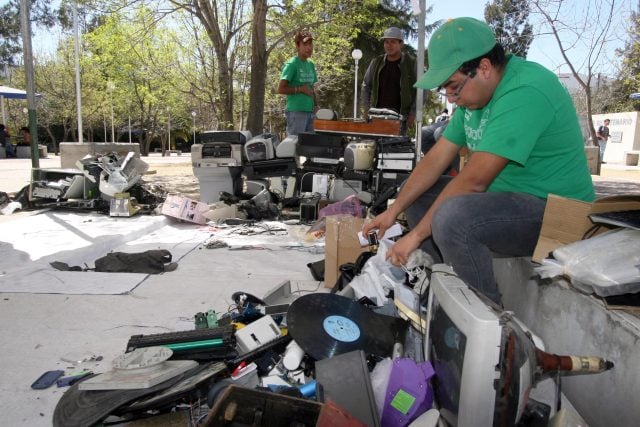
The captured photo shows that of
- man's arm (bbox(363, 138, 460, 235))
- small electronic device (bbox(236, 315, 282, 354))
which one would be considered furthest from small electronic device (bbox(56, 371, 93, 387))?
man's arm (bbox(363, 138, 460, 235))

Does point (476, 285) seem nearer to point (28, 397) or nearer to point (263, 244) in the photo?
point (28, 397)

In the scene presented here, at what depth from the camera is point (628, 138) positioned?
22.0 metres

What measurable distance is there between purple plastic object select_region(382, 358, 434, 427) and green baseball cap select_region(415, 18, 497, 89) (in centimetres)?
105

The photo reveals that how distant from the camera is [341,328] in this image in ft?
6.25

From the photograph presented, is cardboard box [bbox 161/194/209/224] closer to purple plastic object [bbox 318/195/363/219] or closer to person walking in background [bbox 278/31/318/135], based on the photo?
purple plastic object [bbox 318/195/363/219]

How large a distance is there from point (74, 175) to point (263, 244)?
10.4 feet

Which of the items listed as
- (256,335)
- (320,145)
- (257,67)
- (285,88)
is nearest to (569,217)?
(256,335)

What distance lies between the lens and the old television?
44.1 inches

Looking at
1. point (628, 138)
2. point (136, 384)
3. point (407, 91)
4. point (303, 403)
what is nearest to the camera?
point (303, 403)

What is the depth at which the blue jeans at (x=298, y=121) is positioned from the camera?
6.48m

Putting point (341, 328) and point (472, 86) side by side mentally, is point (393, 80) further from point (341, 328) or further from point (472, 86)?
point (341, 328)

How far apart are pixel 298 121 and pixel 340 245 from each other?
3.74 meters

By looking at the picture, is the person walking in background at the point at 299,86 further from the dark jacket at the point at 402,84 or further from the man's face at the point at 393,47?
the man's face at the point at 393,47

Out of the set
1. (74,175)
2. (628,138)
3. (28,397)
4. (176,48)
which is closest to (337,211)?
(28,397)
